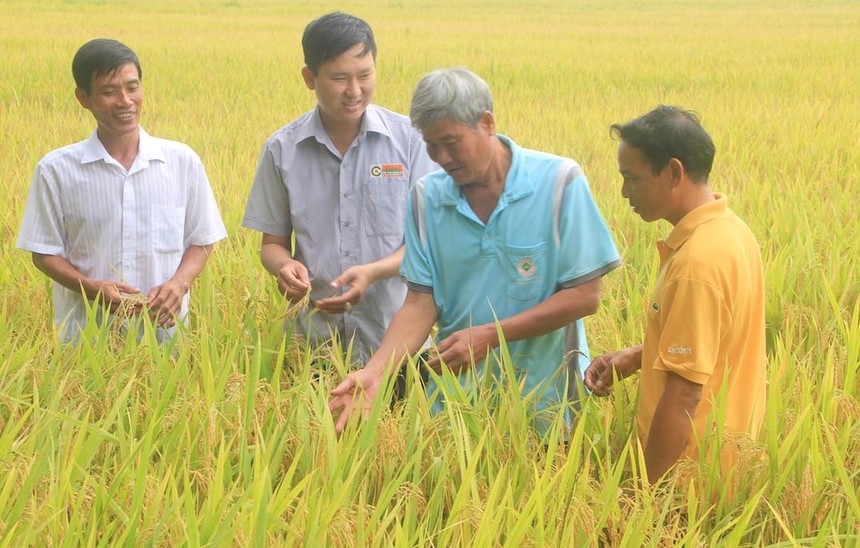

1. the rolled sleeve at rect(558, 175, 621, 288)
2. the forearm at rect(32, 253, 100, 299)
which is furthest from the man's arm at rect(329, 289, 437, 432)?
the forearm at rect(32, 253, 100, 299)

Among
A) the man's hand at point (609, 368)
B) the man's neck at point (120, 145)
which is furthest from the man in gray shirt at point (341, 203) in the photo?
the man's hand at point (609, 368)

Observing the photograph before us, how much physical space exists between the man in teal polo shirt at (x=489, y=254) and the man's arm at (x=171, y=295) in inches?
25.2

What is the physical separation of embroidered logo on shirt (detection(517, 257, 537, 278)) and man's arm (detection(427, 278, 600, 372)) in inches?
2.8

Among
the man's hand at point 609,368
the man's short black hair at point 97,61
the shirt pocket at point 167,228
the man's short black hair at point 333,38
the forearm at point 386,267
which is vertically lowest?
the man's hand at point 609,368

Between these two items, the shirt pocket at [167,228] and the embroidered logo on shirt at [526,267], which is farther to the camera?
the shirt pocket at [167,228]

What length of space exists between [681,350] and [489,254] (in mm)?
539

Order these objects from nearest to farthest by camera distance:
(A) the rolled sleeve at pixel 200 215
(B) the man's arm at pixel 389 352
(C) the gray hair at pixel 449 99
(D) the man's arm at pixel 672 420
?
(D) the man's arm at pixel 672 420
(C) the gray hair at pixel 449 99
(B) the man's arm at pixel 389 352
(A) the rolled sleeve at pixel 200 215

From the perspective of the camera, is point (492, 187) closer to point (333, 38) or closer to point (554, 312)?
point (554, 312)

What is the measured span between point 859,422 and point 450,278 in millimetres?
888

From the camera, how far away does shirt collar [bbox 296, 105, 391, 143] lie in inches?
97.8

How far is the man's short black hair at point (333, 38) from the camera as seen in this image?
2324 millimetres

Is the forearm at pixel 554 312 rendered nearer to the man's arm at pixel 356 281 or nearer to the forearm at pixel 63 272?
the man's arm at pixel 356 281

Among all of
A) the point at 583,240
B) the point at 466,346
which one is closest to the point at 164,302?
the point at 466,346

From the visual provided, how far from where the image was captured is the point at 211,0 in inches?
1078
